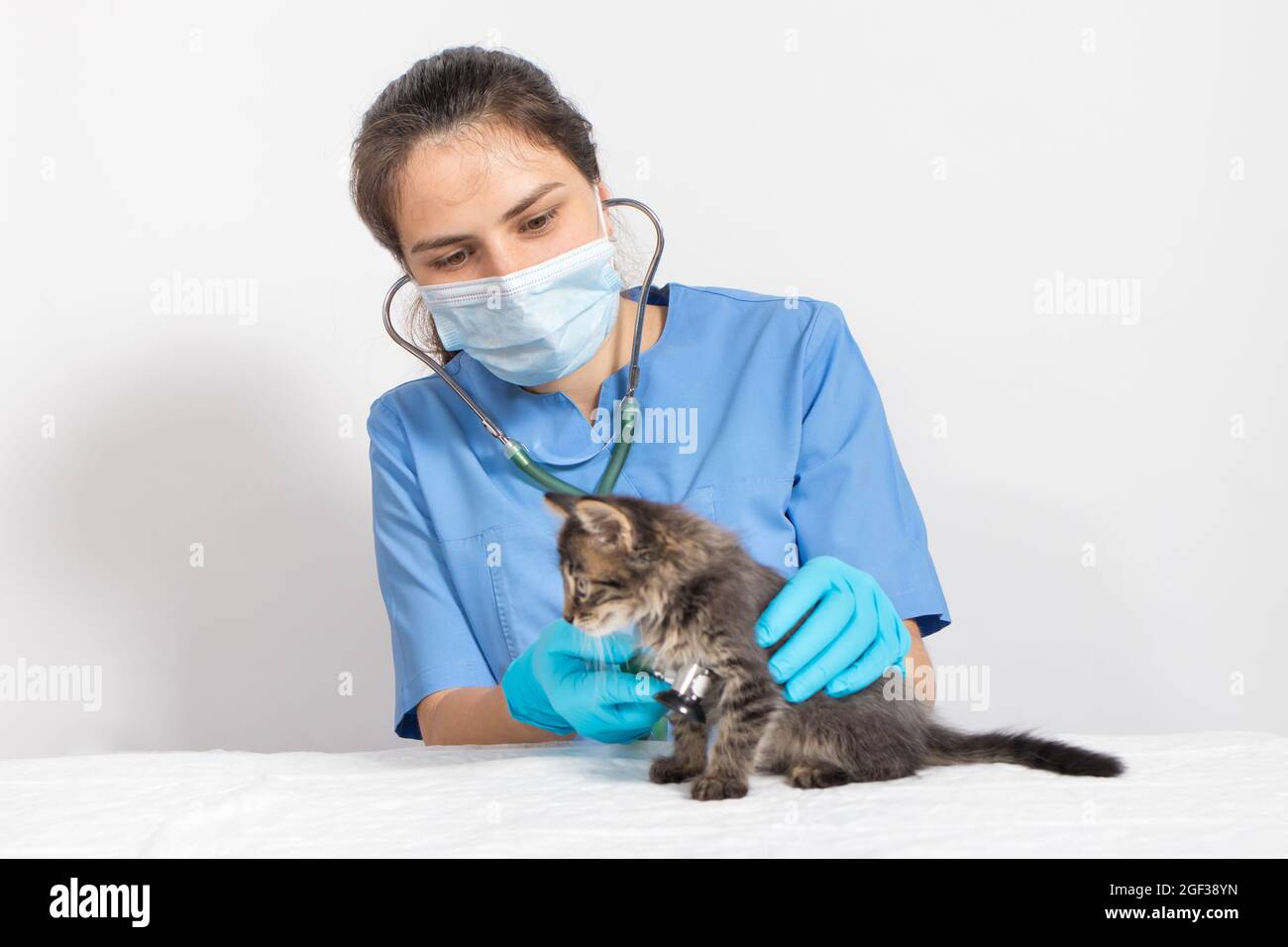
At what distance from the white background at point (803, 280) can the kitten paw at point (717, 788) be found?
1.59 metres

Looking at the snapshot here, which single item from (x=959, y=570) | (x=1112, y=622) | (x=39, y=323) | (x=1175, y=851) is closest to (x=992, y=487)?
(x=959, y=570)

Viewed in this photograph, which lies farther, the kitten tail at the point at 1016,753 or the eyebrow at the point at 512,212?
the eyebrow at the point at 512,212

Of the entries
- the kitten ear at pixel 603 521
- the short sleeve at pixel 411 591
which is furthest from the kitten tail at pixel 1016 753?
the short sleeve at pixel 411 591

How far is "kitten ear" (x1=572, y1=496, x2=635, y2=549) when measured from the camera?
4.82ft

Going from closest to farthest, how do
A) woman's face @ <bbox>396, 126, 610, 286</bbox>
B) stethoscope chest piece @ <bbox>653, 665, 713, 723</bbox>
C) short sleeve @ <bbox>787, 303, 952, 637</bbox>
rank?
stethoscope chest piece @ <bbox>653, 665, 713, 723</bbox> < woman's face @ <bbox>396, 126, 610, 286</bbox> < short sleeve @ <bbox>787, 303, 952, 637</bbox>

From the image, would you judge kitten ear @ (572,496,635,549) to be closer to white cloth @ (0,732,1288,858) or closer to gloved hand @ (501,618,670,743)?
gloved hand @ (501,618,670,743)

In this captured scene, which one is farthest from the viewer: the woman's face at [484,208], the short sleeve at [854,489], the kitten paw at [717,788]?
Result: the short sleeve at [854,489]

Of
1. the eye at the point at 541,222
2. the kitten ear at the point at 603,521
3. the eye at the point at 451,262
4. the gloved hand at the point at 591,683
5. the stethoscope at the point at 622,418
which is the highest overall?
the eye at the point at 541,222

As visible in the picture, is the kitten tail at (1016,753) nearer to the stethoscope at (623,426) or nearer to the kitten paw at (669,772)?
the kitten paw at (669,772)

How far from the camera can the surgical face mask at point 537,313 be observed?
78.1 inches

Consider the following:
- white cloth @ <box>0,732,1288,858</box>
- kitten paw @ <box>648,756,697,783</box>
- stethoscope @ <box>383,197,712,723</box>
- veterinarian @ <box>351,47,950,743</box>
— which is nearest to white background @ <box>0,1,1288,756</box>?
veterinarian @ <box>351,47,950,743</box>

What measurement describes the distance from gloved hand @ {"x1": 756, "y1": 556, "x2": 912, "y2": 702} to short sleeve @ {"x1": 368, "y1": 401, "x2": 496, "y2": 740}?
0.78 meters

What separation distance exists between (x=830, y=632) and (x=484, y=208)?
93 cm

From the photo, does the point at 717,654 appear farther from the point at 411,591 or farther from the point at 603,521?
the point at 411,591
